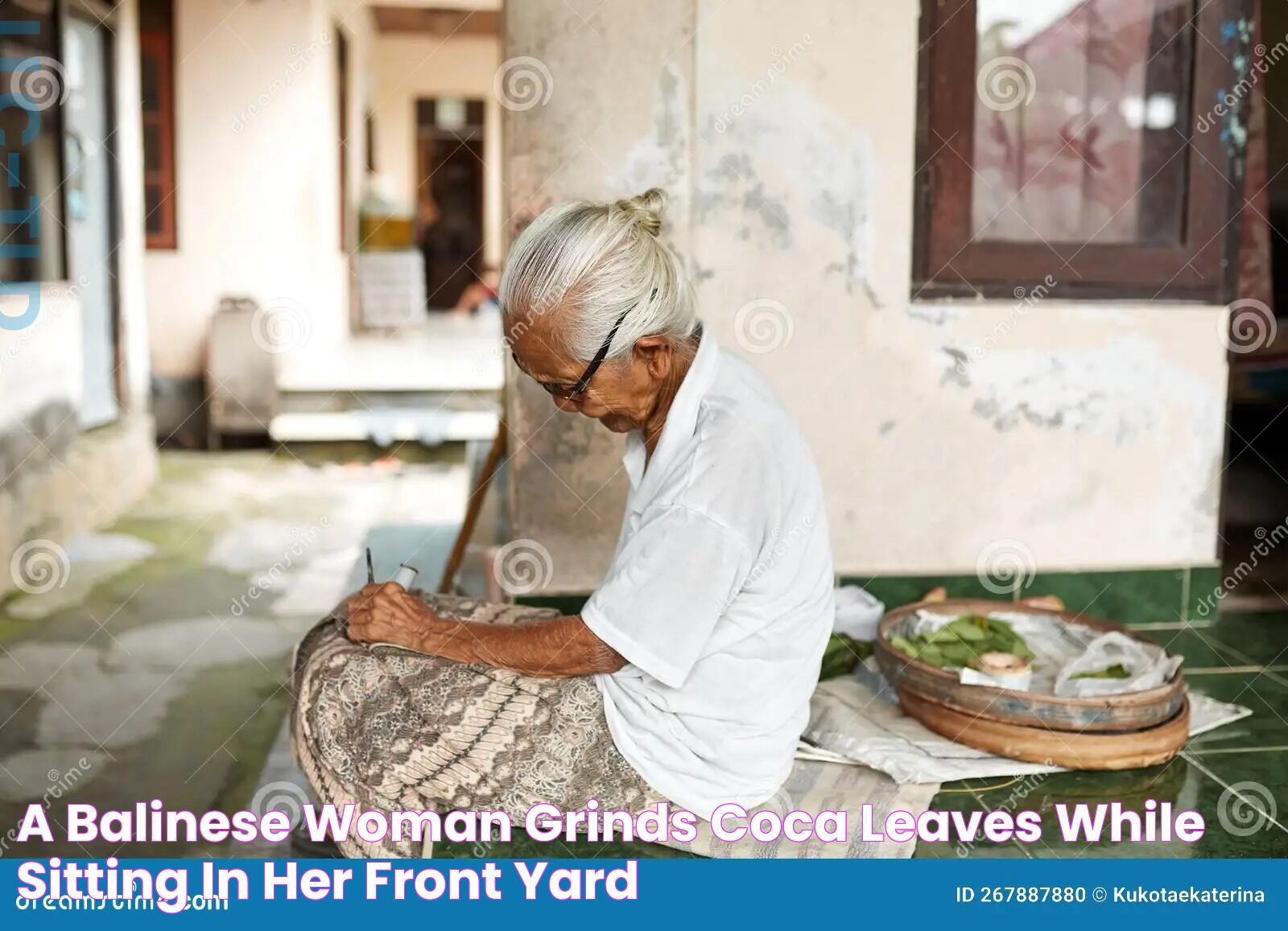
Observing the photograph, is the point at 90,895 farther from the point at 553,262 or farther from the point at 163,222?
the point at 163,222

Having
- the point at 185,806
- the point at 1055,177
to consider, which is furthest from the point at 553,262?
the point at 1055,177

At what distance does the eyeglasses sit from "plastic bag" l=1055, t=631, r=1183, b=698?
1.34 meters

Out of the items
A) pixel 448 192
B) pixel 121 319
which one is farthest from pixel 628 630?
pixel 448 192

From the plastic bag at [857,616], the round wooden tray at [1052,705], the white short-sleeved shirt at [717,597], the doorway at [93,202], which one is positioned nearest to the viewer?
the white short-sleeved shirt at [717,597]

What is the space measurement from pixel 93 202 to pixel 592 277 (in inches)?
231

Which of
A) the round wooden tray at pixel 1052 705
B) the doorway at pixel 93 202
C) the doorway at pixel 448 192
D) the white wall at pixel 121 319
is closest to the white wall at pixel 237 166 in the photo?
the white wall at pixel 121 319

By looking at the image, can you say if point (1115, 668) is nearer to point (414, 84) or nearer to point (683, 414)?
point (683, 414)

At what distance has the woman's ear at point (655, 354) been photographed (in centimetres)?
206

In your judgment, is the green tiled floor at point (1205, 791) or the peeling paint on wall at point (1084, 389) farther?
the peeling paint on wall at point (1084, 389)

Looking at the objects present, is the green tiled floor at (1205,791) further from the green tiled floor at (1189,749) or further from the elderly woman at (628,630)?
the elderly woman at (628,630)

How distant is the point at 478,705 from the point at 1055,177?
2413mm

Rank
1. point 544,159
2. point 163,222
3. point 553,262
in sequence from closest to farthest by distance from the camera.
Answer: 1. point 553,262
2. point 544,159
3. point 163,222

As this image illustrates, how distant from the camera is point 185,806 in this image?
2.98m

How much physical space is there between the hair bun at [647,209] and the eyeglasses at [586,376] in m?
0.12
